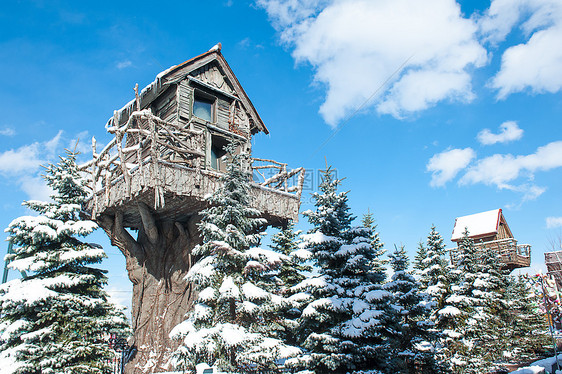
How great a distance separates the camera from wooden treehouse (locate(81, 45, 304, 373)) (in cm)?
1355

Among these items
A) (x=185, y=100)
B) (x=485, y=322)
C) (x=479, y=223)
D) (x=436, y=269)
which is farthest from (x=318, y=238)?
(x=479, y=223)

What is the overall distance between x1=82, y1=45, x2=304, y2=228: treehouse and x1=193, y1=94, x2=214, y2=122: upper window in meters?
0.05

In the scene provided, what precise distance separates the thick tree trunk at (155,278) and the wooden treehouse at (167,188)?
0.13ft

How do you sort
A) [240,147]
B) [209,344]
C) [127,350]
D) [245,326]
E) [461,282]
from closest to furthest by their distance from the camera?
[209,344] → [245,326] → [127,350] → [240,147] → [461,282]

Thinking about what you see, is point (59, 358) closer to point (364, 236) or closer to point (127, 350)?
point (127, 350)

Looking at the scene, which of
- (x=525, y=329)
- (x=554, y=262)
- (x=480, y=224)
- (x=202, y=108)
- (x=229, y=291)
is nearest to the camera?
(x=229, y=291)

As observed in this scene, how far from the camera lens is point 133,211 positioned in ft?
50.6

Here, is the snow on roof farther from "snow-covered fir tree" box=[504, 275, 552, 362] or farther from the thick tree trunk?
the thick tree trunk

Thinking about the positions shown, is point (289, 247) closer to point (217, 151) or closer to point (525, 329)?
point (217, 151)

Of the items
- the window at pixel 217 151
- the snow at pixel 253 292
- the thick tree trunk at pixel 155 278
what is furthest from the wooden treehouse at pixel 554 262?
the thick tree trunk at pixel 155 278

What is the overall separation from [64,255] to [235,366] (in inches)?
269

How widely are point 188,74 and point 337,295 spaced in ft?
40.1

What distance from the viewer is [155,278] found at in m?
15.9

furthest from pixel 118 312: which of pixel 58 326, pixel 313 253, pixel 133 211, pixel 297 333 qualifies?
pixel 313 253
